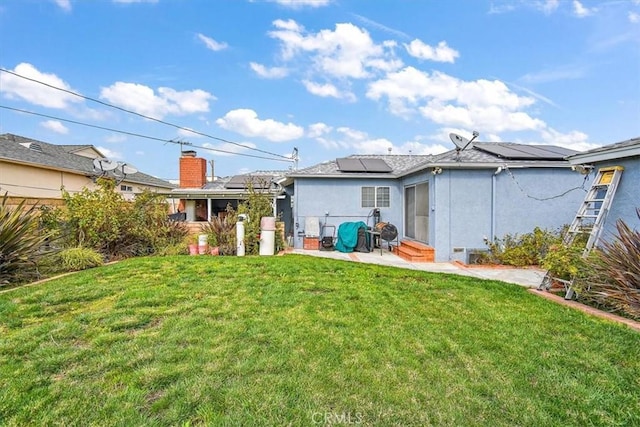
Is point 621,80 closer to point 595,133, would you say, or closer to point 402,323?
point 595,133

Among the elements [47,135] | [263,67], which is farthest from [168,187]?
[263,67]

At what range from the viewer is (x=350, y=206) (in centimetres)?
1298

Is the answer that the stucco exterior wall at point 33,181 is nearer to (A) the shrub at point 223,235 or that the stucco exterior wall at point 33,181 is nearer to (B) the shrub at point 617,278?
(A) the shrub at point 223,235

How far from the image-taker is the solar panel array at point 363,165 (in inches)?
503

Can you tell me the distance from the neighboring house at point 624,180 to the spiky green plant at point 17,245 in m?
10.9

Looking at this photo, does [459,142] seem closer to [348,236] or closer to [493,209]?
[493,209]

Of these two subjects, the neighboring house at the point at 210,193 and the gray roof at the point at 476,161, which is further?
the neighboring house at the point at 210,193

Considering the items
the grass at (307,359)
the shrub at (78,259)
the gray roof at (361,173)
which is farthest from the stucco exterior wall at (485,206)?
the shrub at (78,259)

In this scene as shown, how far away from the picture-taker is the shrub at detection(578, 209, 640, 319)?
4602 mm

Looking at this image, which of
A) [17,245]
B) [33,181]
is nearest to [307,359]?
[17,245]

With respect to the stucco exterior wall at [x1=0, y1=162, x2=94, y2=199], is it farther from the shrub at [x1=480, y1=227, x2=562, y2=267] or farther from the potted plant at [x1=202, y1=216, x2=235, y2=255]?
the shrub at [x1=480, y1=227, x2=562, y2=267]

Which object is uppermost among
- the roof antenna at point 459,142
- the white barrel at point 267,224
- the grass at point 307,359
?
the roof antenna at point 459,142

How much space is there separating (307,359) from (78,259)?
7267 millimetres

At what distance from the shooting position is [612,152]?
6188mm
